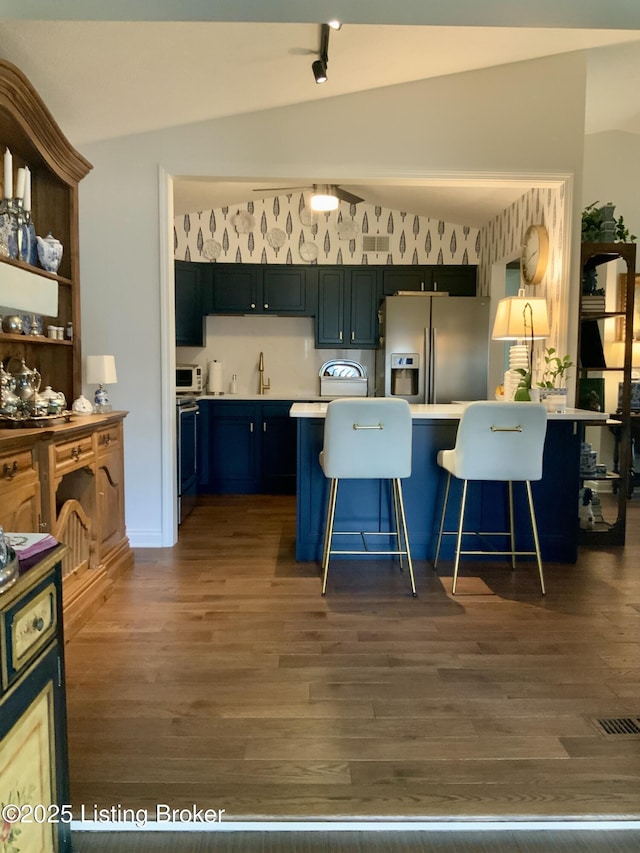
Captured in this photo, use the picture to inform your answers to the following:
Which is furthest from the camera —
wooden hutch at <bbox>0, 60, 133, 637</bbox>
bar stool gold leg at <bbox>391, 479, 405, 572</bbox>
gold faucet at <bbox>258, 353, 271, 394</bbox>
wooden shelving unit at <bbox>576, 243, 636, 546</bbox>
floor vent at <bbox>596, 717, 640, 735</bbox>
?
gold faucet at <bbox>258, 353, 271, 394</bbox>

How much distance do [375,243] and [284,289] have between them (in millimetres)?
1066

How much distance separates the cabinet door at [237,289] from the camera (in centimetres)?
555

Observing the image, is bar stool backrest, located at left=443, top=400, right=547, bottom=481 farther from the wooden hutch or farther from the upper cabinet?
the upper cabinet

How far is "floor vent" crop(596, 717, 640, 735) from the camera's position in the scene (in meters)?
1.78

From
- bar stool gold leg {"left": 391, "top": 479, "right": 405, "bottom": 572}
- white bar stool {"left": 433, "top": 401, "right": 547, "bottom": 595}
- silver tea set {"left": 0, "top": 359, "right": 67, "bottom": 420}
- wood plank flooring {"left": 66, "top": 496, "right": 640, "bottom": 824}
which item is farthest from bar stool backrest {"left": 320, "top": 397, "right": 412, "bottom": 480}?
silver tea set {"left": 0, "top": 359, "right": 67, "bottom": 420}

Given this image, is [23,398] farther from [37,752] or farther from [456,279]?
[456,279]

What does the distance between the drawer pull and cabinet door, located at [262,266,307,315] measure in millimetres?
3775

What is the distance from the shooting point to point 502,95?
3.62 metres

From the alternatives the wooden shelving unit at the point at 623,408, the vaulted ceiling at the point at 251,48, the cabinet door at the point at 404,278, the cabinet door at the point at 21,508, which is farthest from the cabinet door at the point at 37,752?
the cabinet door at the point at 404,278

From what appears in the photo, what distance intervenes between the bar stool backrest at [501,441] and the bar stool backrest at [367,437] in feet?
0.99

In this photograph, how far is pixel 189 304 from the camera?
17.9ft

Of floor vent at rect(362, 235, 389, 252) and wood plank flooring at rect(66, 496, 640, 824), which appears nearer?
wood plank flooring at rect(66, 496, 640, 824)

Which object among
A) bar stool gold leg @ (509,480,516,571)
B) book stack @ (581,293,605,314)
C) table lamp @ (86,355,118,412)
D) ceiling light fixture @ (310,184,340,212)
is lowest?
bar stool gold leg @ (509,480,516,571)

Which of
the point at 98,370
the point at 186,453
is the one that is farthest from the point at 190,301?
the point at 98,370
